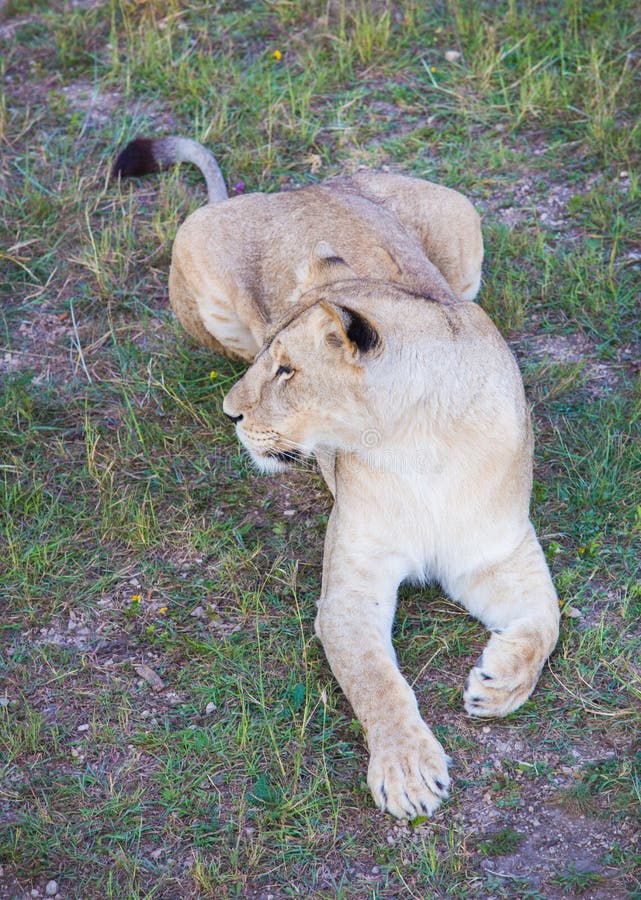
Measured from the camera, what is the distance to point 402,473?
11.9 feet

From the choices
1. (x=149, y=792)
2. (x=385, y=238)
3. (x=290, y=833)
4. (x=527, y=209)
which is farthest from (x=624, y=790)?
(x=527, y=209)

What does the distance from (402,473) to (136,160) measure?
2.99 metres

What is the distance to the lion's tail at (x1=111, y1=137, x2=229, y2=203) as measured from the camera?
584 cm

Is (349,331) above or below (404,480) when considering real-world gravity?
above

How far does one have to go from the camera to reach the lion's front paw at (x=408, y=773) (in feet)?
10.5

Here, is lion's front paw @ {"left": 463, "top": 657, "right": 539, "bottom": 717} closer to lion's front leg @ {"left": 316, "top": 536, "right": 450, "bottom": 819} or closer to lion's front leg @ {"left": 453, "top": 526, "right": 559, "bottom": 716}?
lion's front leg @ {"left": 453, "top": 526, "right": 559, "bottom": 716}

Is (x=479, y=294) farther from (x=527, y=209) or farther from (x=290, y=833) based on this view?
(x=290, y=833)

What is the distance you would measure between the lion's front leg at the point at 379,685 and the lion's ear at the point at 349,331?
75cm

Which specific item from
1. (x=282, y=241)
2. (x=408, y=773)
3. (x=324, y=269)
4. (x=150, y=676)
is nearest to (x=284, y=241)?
(x=282, y=241)

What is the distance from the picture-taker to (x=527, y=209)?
5.75 m

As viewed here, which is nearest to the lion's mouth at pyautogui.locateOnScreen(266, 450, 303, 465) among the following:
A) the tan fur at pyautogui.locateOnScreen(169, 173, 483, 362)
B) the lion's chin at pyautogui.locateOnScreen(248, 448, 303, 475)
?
the lion's chin at pyautogui.locateOnScreen(248, 448, 303, 475)

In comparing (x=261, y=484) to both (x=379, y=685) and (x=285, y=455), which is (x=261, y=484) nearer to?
(x=285, y=455)

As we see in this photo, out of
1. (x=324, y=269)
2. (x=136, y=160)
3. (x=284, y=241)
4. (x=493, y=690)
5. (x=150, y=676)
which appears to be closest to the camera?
(x=493, y=690)

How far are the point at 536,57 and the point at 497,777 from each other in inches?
176
